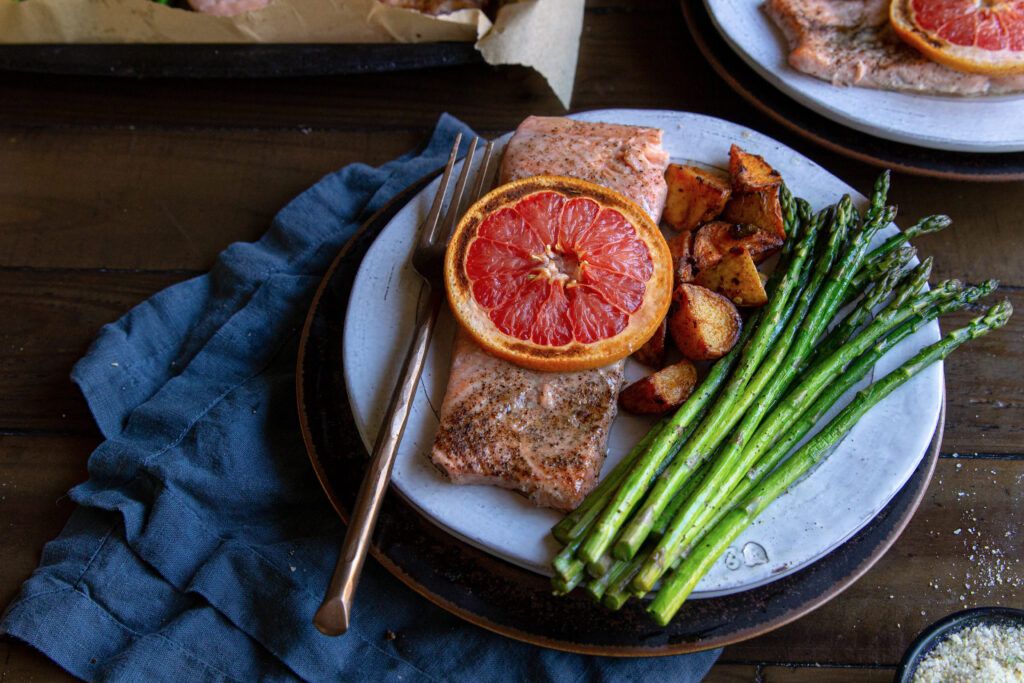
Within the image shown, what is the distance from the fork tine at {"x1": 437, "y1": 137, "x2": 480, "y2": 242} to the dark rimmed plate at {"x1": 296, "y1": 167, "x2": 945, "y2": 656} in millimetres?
674

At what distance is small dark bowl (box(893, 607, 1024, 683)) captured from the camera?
7.04ft

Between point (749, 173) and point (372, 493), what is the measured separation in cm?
154

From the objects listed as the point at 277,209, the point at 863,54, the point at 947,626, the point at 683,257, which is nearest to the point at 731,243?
the point at 683,257

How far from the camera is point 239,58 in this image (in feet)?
11.2

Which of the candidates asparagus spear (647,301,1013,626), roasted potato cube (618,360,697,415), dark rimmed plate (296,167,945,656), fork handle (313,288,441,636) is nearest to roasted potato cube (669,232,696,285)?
roasted potato cube (618,360,697,415)

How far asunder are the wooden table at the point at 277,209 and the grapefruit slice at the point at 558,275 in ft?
3.09

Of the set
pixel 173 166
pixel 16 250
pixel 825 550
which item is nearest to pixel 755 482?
pixel 825 550

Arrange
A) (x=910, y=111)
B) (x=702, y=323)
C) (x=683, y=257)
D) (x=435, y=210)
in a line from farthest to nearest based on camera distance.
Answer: (x=910, y=111)
(x=435, y=210)
(x=683, y=257)
(x=702, y=323)

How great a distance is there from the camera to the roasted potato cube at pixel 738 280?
2.55 metres

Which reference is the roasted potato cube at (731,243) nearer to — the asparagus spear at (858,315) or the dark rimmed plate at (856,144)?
the asparagus spear at (858,315)

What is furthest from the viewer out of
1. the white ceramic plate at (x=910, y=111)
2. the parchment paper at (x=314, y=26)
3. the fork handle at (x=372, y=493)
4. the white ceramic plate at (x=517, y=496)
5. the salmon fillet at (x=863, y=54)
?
the parchment paper at (x=314, y=26)

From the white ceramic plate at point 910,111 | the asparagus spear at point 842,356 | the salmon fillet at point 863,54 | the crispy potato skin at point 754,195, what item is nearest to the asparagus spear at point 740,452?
the asparagus spear at point 842,356

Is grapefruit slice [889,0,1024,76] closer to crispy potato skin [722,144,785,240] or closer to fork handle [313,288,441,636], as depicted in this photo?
crispy potato skin [722,144,785,240]

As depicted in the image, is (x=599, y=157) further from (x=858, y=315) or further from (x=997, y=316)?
(x=997, y=316)
